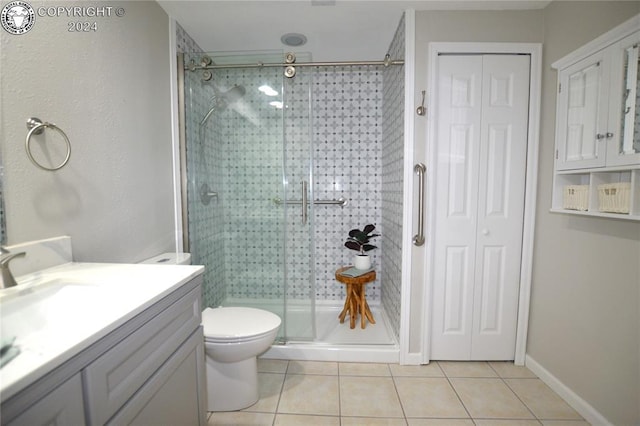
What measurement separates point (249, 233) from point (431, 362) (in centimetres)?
159

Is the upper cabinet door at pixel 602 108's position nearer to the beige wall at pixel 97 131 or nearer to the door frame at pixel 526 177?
the door frame at pixel 526 177

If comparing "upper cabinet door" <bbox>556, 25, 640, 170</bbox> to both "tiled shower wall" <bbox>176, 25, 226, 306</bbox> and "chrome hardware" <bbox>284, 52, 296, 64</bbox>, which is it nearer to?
"chrome hardware" <bbox>284, 52, 296, 64</bbox>

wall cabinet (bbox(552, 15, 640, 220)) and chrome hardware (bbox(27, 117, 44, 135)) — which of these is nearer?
chrome hardware (bbox(27, 117, 44, 135))

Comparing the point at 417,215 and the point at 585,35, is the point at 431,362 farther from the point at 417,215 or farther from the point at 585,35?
Result: the point at 585,35

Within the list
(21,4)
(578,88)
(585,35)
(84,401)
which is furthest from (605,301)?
(21,4)

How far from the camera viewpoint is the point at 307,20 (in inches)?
74.6

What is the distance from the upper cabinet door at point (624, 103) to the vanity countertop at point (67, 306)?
185 cm

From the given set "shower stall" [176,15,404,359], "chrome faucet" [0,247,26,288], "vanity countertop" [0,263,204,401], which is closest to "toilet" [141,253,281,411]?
"shower stall" [176,15,404,359]

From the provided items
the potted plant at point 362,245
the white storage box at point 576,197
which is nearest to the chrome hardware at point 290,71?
the potted plant at point 362,245

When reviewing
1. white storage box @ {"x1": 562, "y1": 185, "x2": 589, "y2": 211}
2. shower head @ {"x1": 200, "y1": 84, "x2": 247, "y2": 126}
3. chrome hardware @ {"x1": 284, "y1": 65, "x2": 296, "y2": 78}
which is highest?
chrome hardware @ {"x1": 284, "y1": 65, "x2": 296, "y2": 78}

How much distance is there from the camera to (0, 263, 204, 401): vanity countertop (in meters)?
0.48

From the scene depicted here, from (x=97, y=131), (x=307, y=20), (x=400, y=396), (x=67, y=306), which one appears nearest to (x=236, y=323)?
(x=67, y=306)

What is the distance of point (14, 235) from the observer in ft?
3.03

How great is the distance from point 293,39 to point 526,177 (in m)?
1.96
